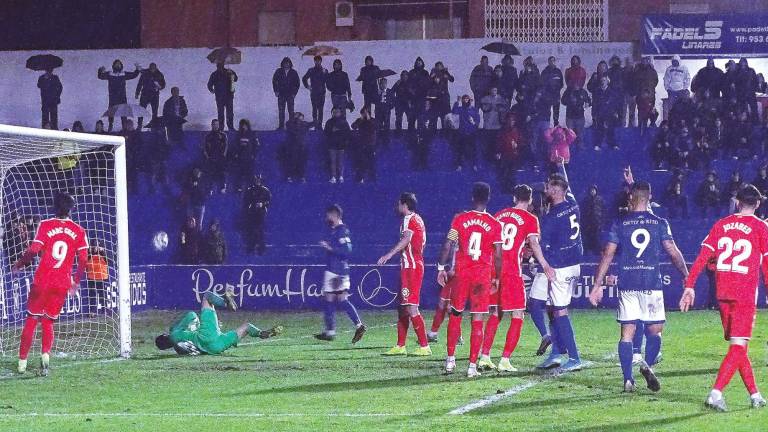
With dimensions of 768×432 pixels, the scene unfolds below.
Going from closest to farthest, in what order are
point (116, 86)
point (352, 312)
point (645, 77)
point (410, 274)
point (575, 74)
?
1. point (410, 274)
2. point (352, 312)
3. point (645, 77)
4. point (575, 74)
5. point (116, 86)

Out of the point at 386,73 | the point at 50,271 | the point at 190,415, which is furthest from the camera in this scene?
the point at 386,73

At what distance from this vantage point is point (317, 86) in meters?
32.7

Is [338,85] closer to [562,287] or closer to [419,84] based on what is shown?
[419,84]

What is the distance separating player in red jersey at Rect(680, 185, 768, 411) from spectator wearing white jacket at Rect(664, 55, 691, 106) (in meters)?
21.8

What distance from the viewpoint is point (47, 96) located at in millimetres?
34219

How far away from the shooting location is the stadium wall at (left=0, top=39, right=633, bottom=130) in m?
34.3

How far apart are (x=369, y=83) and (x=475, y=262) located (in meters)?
19.2

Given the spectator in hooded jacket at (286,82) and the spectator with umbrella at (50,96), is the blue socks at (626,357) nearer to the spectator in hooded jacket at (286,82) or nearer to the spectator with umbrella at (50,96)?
the spectator in hooded jacket at (286,82)

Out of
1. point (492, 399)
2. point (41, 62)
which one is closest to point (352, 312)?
point (492, 399)

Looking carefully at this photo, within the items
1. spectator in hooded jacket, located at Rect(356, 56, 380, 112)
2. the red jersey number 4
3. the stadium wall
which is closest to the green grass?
the red jersey number 4

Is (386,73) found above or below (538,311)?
above

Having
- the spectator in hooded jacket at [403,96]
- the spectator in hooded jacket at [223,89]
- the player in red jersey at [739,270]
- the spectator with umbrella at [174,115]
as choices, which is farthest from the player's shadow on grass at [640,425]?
the spectator with umbrella at [174,115]

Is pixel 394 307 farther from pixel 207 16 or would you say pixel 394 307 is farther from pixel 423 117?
pixel 207 16

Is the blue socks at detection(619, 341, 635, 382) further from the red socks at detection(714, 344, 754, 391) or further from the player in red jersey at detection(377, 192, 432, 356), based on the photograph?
the player in red jersey at detection(377, 192, 432, 356)
